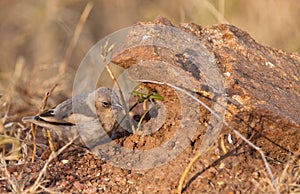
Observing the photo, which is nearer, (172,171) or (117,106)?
(172,171)

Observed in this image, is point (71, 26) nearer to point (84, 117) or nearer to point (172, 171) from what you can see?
point (84, 117)

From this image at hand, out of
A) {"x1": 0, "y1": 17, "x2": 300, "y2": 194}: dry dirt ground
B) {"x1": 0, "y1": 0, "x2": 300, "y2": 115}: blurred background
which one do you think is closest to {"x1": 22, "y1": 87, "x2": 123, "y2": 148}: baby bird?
{"x1": 0, "y1": 17, "x2": 300, "y2": 194}: dry dirt ground

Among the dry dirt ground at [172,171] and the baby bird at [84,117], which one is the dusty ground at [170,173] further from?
the baby bird at [84,117]

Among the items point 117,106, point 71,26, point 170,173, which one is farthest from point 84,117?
point 71,26

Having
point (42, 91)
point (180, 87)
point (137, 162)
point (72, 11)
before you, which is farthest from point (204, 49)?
point (72, 11)

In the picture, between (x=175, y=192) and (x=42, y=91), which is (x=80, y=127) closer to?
(x=175, y=192)

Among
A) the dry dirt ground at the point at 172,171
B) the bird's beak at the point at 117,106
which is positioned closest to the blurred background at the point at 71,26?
the bird's beak at the point at 117,106

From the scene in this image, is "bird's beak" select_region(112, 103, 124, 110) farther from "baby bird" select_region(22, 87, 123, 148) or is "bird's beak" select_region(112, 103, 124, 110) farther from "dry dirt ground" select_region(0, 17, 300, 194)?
"dry dirt ground" select_region(0, 17, 300, 194)
